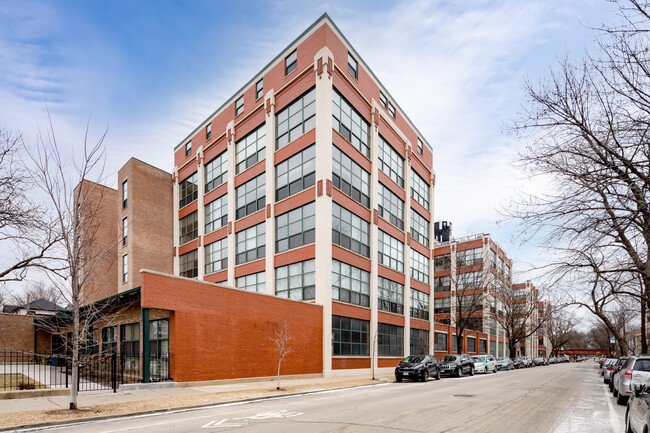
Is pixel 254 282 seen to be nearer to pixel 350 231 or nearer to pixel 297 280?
pixel 297 280

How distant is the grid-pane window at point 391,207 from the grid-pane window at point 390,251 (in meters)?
1.46

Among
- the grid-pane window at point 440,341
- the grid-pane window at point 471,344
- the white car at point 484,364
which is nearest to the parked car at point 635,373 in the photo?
the white car at point 484,364

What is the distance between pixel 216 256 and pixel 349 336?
566 inches

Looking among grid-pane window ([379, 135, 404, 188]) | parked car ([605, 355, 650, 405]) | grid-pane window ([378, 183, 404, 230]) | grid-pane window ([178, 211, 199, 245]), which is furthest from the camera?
grid-pane window ([178, 211, 199, 245])

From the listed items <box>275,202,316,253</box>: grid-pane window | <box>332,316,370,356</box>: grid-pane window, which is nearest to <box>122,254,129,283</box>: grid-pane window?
<box>275,202,316,253</box>: grid-pane window

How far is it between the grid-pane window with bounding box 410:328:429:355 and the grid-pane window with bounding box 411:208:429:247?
855 cm

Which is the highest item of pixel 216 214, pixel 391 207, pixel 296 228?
pixel 391 207

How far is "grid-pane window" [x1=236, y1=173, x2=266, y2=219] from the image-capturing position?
105 ft

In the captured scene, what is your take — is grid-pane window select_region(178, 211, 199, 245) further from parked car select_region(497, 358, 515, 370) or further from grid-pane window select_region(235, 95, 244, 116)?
parked car select_region(497, 358, 515, 370)

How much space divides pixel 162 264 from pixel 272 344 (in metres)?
22.8

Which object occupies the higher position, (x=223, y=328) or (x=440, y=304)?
(x=223, y=328)

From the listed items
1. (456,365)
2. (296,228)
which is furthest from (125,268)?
(456,365)

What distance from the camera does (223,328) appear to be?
66.0 feet

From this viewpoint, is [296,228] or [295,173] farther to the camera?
[295,173]
